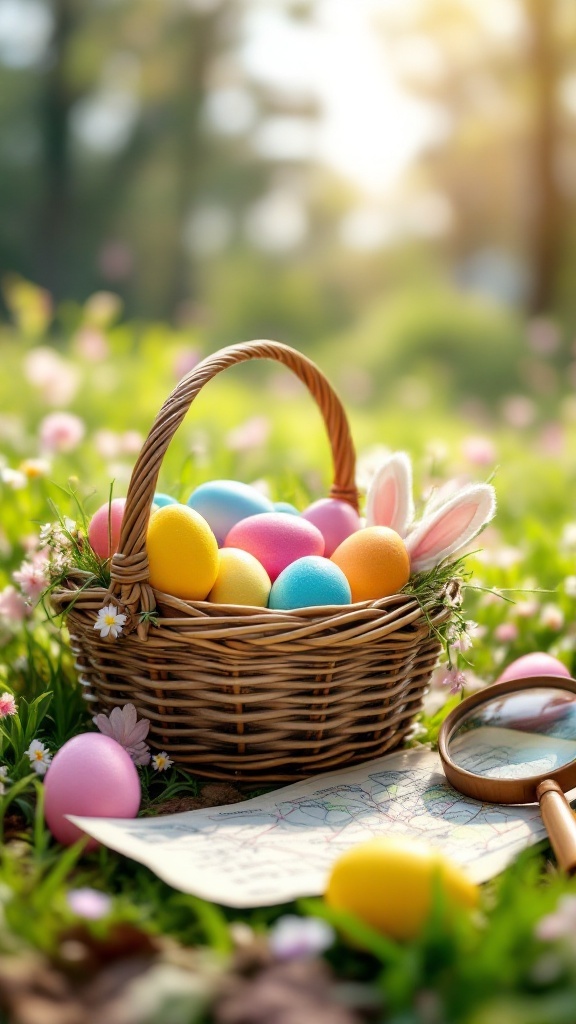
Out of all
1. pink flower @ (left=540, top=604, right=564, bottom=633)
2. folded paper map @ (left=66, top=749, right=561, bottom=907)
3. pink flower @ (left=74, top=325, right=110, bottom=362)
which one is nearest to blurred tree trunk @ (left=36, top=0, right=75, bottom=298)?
pink flower @ (left=74, top=325, right=110, bottom=362)

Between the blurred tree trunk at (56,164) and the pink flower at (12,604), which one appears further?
the blurred tree trunk at (56,164)

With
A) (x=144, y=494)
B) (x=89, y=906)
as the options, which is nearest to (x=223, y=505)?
(x=144, y=494)

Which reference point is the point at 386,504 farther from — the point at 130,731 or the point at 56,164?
the point at 56,164

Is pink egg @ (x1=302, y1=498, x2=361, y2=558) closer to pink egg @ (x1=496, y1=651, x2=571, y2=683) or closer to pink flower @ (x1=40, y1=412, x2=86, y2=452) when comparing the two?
pink egg @ (x1=496, y1=651, x2=571, y2=683)

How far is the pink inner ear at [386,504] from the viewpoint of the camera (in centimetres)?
170

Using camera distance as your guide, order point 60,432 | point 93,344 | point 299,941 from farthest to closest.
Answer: point 93,344 → point 60,432 → point 299,941

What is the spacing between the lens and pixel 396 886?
3.19 feet

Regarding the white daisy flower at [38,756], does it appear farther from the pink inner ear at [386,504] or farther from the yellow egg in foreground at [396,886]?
the pink inner ear at [386,504]

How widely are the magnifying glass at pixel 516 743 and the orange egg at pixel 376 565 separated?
22 centimetres

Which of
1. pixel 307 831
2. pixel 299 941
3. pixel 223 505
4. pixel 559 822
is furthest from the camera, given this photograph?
pixel 223 505

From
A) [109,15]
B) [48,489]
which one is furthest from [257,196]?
[48,489]

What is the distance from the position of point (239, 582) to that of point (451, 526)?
370 mm

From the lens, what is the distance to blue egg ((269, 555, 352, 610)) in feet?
4.70

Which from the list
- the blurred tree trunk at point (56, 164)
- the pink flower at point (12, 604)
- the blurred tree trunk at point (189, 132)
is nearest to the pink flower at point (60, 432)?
the pink flower at point (12, 604)
